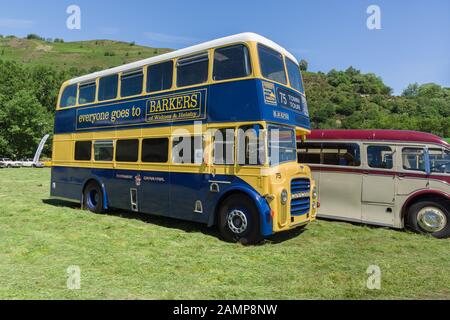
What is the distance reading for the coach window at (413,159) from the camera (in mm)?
9133

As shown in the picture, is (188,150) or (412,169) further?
(412,169)

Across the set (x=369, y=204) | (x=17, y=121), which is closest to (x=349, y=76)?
(x=17, y=121)

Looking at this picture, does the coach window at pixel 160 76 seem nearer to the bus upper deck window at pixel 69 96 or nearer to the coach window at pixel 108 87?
the coach window at pixel 108 87

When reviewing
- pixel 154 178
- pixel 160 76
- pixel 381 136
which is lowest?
pixel 154 178

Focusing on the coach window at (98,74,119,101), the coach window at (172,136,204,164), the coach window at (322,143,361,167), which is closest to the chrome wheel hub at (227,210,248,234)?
the coach window at (172,136,204,164)

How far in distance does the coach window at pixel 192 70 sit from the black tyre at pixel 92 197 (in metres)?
4.71

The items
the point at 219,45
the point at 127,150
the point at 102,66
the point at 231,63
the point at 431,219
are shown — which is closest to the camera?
the point at 231,63

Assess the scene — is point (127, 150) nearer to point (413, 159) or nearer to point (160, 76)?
point (160, 76)

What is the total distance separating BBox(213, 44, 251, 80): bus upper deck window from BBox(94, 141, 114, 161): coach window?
15.0ft

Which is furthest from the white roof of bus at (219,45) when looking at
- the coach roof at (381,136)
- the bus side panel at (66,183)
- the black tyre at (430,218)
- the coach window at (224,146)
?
the black tyre at (430,218)

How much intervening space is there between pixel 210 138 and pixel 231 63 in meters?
1.70

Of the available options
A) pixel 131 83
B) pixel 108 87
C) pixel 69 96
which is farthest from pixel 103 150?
pixel 69 96

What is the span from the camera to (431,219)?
8.86 m
